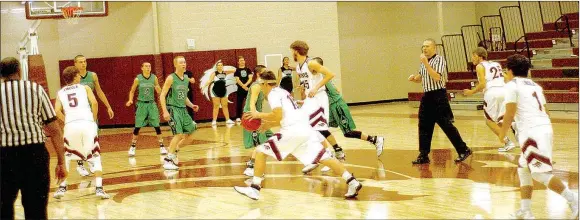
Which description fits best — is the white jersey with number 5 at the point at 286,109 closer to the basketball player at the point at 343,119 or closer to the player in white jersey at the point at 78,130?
the player in white jersey at the point at 78,130

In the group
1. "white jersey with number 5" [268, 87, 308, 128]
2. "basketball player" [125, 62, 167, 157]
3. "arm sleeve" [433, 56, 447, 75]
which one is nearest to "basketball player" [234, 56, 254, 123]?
"basketball player" [125, 62, 167, 157]

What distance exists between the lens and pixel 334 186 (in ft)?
30.6

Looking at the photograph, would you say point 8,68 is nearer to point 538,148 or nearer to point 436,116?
point 538,148

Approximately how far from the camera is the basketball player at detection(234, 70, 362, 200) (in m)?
8.30

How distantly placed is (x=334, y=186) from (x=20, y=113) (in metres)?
4.06

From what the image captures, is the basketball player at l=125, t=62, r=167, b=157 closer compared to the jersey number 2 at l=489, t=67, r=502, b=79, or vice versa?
the jersey number 2 at l=489, t=67, r=502, b=79

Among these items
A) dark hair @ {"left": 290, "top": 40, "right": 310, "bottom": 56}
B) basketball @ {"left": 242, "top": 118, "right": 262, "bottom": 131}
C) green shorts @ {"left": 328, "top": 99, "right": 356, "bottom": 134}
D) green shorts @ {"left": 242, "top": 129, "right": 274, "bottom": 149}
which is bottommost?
green shorts @ {"left": 242, "top": 129, "right": 274, "bottom": 149}

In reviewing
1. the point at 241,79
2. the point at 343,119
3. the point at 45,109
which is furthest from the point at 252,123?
the point at 241,79

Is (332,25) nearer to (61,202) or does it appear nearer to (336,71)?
(336,71)

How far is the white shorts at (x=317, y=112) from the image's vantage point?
1052cm

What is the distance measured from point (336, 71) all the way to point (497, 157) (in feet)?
39.3

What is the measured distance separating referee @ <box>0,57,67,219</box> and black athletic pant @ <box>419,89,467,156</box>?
559 centimetres

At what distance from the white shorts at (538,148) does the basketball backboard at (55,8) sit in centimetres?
1338

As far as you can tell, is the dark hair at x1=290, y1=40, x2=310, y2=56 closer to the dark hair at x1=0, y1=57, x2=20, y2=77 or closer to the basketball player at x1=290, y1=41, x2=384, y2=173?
the basketball player at x1=290, y1=41, x2=384, y2=173
